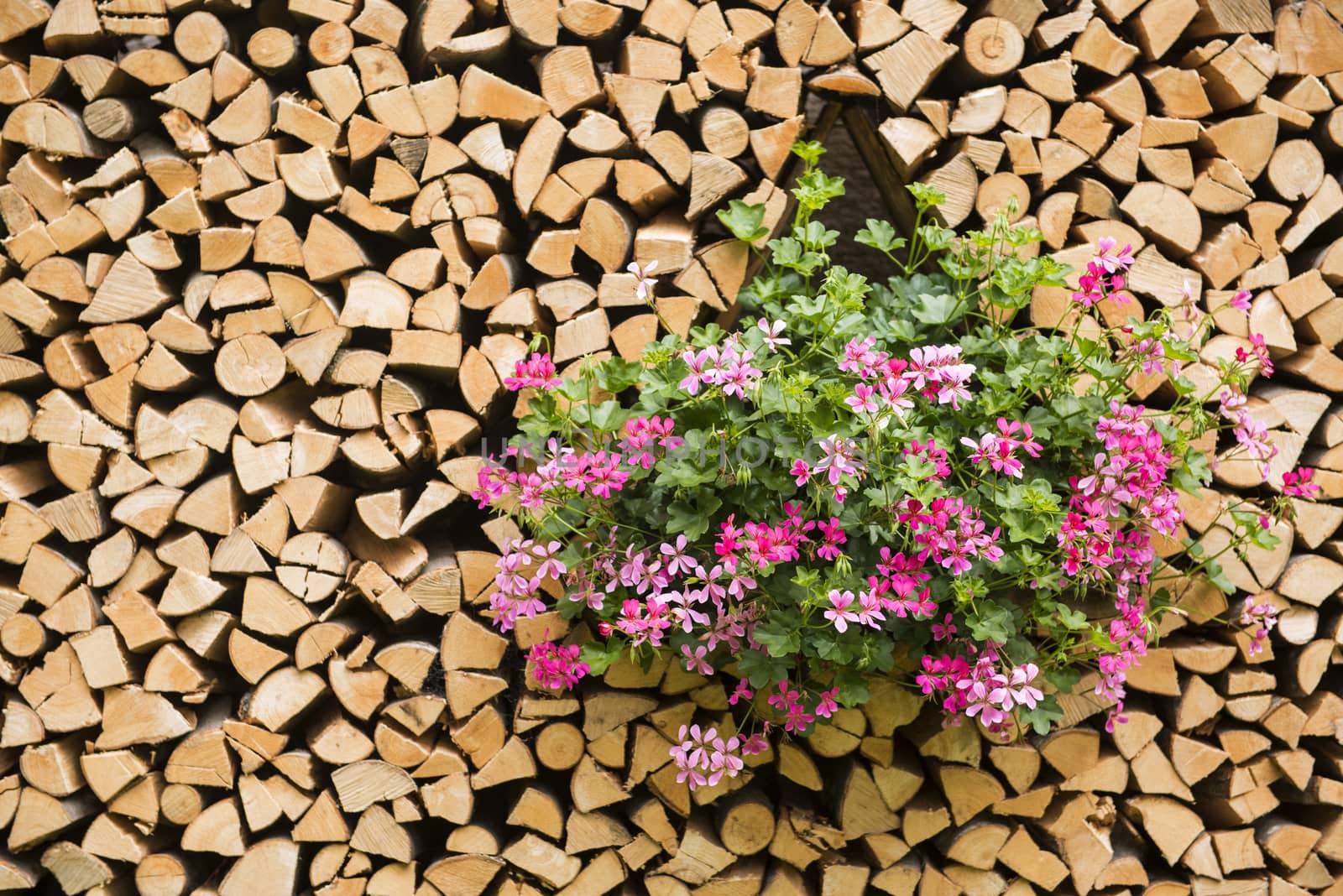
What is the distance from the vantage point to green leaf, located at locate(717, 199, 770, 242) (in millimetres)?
1671

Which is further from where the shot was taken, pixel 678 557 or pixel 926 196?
pixel 926 196

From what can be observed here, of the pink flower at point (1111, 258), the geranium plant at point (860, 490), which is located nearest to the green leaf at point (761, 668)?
the geranium plant at point (860, 490)

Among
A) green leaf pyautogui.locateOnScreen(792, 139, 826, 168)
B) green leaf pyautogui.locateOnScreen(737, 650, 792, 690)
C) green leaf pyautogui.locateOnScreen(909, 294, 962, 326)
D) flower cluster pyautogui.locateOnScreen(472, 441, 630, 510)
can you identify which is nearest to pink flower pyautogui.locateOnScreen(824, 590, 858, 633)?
green leaf pyautogui.locateOnScreen(737, 650, 792, 690)

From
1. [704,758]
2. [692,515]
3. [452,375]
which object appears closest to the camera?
[692,515]

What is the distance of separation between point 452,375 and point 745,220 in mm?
575

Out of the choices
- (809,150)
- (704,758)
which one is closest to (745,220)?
(809,150)

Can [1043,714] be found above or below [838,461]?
below

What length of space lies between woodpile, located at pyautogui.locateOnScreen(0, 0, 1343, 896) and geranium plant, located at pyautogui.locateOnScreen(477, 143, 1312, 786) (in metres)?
0.14

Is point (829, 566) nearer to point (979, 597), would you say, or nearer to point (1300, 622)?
point (979, 597)

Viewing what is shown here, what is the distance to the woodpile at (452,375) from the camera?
1.73m

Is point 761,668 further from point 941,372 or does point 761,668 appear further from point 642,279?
point 642,279

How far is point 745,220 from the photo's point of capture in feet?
5.52

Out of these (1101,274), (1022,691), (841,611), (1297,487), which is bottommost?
(1022,691)

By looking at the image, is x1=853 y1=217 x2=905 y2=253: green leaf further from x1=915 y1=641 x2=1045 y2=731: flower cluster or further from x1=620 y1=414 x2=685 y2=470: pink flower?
x1=915 y1=641 x2=1045 y2=731: flower cluster
